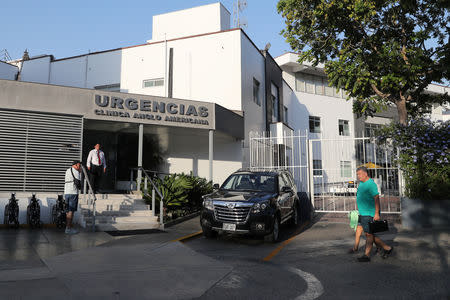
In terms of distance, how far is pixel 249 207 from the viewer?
8188 mm

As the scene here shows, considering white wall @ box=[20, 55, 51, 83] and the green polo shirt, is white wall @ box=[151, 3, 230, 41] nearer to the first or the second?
white wall @ box=[20, 55, 51, 83]

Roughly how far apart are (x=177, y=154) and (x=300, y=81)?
1859 centimetres

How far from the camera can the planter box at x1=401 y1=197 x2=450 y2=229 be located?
9.84 metres

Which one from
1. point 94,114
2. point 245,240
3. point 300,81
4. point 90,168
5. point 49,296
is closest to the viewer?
point 49,296

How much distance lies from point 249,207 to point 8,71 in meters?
21.5

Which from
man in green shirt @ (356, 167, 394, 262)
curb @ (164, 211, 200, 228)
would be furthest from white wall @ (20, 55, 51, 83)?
man in green shirt @ (356, 167, 394, 262)

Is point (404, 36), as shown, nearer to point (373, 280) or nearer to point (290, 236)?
point (290, 236)

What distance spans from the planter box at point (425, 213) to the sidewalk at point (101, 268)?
643 centimetres

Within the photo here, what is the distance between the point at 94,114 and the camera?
12.8 meters

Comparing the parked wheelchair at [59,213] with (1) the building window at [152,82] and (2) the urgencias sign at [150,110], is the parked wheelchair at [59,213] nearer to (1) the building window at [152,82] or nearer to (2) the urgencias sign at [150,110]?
(2) the urgencias sign at [150,110]

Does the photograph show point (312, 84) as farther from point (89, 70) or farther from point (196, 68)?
point (89, 70)

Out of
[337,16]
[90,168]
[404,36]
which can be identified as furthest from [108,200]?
[404,36]

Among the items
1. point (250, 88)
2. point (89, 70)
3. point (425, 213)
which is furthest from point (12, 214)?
point (89, 70)

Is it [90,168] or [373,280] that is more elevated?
[90,168]
